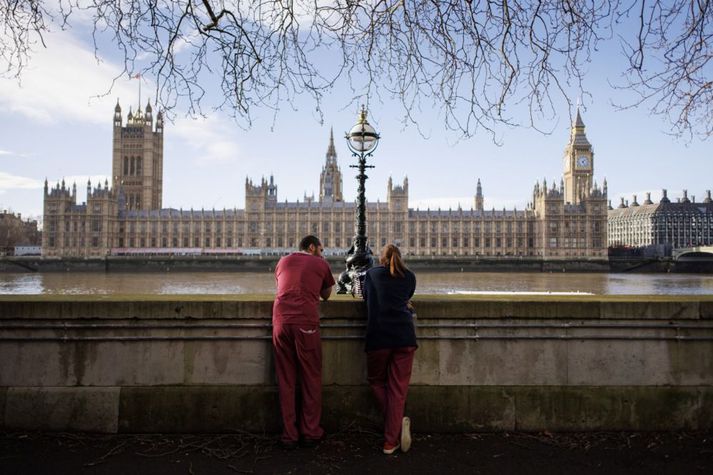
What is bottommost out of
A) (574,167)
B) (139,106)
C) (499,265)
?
(499,265)

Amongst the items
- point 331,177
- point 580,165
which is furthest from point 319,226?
point 580,165

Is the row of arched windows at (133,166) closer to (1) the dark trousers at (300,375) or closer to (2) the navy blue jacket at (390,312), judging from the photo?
(1) the dark trousers at (300,375)

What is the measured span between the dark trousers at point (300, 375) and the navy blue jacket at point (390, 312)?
18.6 inches

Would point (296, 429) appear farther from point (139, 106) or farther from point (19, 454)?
point (139, 106)

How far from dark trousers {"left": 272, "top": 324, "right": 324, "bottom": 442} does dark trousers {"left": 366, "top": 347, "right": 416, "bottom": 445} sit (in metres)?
0.43

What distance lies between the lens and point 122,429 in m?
4.53

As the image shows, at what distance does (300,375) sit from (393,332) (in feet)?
2.67

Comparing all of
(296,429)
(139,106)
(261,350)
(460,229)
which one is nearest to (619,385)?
(296,429)

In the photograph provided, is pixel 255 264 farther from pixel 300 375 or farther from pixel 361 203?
pixel 300 375

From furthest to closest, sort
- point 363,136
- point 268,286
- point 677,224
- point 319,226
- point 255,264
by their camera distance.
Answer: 1. point 677,224
2. point 319,226
3. point 255,264
4. point 268,286
5. point 363,136

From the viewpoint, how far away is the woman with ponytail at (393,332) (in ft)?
13.6

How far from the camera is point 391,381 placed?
4.23m

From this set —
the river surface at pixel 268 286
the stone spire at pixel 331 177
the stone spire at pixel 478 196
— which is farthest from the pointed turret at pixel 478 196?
the river surface at pixel 268 286

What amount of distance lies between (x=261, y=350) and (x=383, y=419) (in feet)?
3.81
